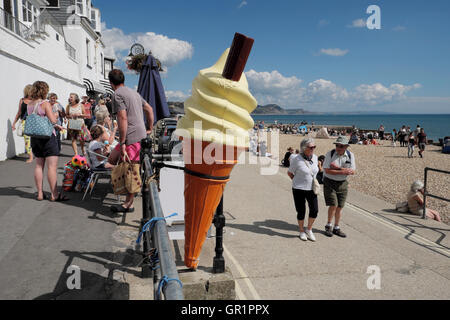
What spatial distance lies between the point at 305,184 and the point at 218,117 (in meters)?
4.10

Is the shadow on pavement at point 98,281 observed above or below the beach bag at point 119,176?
below

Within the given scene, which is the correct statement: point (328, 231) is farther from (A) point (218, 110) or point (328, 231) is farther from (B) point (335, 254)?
(A) point (218, 110)

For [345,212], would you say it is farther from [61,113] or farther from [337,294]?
[61,113]

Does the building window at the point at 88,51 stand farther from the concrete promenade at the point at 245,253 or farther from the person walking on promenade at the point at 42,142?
the person walking on promenade at the point at 42,142

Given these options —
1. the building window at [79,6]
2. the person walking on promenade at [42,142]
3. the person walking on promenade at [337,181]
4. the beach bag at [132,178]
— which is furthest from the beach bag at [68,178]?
the building window at [79,6]

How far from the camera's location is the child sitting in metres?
5.94

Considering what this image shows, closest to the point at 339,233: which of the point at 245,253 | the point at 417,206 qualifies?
the point at 245,253

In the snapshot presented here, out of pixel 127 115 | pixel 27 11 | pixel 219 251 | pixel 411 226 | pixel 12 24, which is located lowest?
pixel 411 226

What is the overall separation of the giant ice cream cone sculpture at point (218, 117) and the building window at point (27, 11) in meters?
17.7

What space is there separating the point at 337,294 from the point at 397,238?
8.82 ft

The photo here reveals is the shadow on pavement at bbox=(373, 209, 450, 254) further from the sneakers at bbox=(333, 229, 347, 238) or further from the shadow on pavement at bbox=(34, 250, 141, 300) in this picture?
the shadow on pavement at bbox=(34, 250, 141, 300)

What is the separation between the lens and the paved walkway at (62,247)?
9.69 ft

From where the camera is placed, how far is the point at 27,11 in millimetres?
15320
